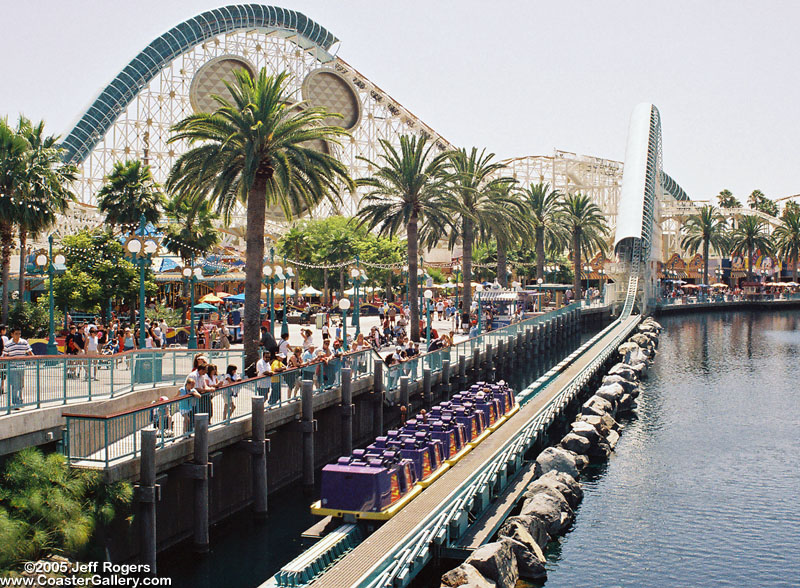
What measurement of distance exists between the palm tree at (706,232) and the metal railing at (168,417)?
104068mm

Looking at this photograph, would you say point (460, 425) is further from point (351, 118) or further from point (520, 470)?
point (351, 118)

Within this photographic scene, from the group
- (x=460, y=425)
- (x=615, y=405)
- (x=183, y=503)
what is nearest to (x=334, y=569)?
(x=183, y=503)

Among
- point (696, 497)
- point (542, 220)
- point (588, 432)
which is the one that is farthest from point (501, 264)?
point (696, 497)

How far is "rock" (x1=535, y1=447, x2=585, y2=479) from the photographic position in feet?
86.3

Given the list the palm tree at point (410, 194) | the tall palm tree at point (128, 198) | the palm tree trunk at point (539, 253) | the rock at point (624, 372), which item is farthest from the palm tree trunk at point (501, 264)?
the tall palm tree at point (128, 198)

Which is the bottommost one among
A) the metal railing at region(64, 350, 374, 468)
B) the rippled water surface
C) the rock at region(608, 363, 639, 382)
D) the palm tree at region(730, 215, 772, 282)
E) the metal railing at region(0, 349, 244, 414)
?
the rippled water surface

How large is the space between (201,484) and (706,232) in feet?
363

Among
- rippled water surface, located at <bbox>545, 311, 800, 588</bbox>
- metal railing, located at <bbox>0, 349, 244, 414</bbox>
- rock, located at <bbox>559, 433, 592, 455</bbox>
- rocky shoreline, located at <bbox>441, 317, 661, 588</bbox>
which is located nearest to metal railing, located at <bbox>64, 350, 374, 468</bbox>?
metal railing, located at <bbox>0, 349, 244, 414</bbox>

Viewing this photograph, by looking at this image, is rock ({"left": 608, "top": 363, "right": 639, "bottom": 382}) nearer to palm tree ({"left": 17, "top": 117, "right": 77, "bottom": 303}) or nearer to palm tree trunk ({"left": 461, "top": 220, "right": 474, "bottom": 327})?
palm tree trunk ({"left": 461, "top": 220, "right": 474, "bottom": 327})

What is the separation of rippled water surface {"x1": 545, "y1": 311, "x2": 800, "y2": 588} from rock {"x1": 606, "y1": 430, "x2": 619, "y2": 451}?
0.40 metres

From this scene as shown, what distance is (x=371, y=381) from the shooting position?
3061 cm

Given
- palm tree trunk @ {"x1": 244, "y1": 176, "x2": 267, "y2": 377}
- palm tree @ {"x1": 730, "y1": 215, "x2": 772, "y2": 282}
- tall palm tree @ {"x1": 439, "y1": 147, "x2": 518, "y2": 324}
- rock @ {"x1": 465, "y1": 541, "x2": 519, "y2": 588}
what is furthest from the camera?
palm tree @ {"x1": 730, "y1": 215, "x2": 772, "y2": 282}

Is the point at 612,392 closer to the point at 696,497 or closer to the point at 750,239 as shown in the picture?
the point at 696,497

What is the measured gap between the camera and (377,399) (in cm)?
3025
